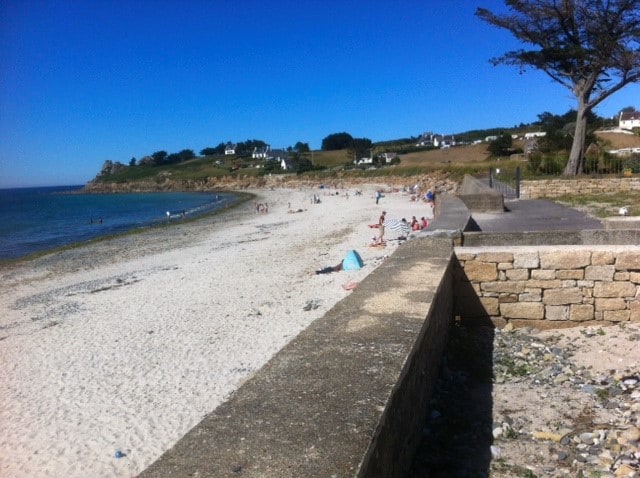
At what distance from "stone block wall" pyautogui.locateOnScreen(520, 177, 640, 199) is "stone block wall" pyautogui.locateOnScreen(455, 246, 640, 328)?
13.0 m

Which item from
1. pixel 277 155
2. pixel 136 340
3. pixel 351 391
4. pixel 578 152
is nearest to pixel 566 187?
pixel 578 152

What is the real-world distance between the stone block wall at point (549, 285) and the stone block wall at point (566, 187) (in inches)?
510

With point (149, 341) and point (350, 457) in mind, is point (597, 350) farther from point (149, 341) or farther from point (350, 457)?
point (149, 341)

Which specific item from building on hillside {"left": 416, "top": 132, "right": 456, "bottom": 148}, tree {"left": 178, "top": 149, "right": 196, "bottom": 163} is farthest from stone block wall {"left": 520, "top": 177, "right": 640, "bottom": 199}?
tree {"left": 178, "top": 149, "right": 196, "bottom": 163}

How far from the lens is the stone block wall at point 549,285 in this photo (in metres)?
5.16

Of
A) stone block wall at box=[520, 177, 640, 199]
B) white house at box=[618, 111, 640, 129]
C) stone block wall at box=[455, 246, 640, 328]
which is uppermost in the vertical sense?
white house at box=[618, 111, 640, 129]

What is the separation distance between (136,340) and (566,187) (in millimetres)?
15983

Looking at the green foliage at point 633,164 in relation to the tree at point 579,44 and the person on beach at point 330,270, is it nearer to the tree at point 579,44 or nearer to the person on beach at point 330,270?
the tree at point 579,44

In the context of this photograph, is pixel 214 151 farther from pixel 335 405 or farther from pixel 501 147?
pixel 335 405

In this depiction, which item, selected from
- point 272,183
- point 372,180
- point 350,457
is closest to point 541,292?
point 350,457

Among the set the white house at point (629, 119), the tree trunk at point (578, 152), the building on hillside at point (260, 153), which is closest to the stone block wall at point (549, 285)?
the tree trunk at point (578, 152)

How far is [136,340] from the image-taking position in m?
8.43

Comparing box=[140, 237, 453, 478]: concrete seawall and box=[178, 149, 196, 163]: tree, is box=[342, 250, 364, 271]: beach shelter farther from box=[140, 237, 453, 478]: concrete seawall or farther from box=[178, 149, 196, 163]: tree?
box=[178, 149, 196, 163]: tree

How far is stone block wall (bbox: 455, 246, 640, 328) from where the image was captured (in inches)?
203
